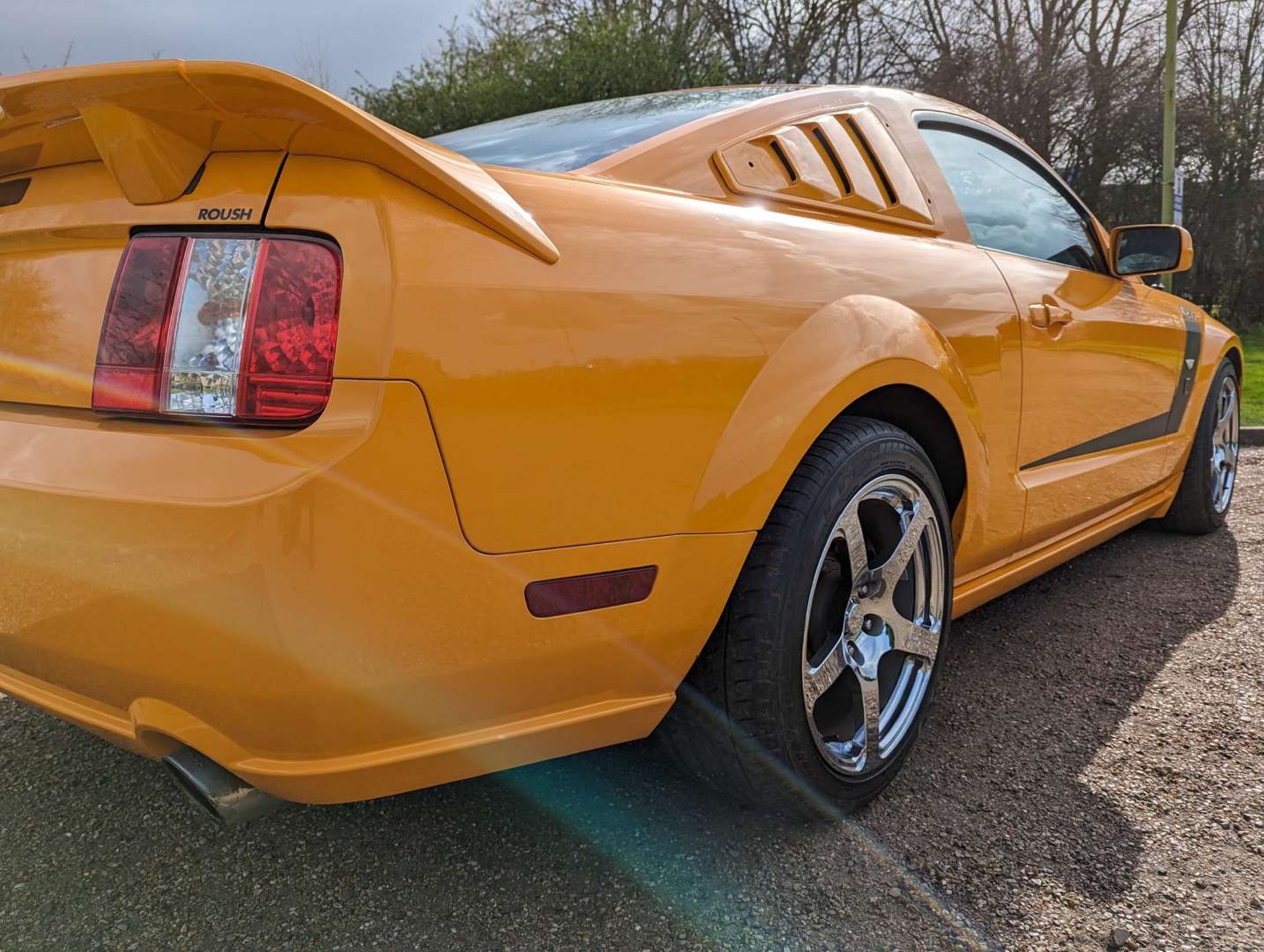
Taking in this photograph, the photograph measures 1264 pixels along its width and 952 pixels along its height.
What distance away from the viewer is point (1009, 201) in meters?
2.85

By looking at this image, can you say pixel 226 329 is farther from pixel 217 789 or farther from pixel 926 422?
pixel 926 422

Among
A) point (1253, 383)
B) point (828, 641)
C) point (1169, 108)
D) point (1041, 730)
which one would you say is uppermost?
point (1169, 108)

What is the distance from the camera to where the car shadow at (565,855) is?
160 cm

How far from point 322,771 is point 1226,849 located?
→ 1688 mm

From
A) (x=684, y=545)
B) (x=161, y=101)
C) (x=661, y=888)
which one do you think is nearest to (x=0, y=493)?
(x=161, y=101)

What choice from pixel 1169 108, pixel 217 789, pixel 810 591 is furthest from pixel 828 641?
pixel 1169 108

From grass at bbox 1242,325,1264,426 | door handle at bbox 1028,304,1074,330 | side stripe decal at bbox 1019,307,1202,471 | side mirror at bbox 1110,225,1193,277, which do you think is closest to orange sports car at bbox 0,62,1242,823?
door handle at bbox 1028,304,1074,330

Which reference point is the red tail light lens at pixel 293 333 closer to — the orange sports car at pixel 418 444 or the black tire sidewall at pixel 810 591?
the orange sports car at pixel 418 444

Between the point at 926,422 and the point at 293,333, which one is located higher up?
the point at 293,333

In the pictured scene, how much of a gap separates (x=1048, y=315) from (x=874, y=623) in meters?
1.11

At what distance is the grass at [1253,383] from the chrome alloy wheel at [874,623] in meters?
5.92

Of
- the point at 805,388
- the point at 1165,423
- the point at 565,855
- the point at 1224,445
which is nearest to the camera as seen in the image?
the point at 805,388

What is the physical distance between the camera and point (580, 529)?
4.58 feet

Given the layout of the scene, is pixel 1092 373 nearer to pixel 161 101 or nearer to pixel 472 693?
pixel 472 693
